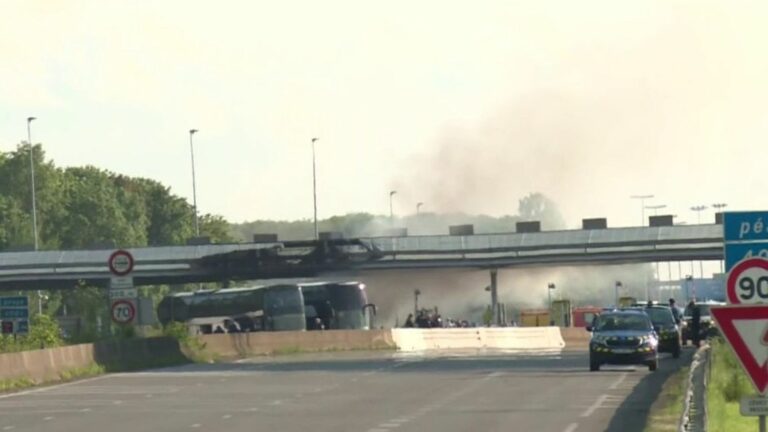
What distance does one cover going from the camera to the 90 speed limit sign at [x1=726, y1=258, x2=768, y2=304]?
1933 centimetres

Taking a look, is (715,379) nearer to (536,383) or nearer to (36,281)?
(536,383)

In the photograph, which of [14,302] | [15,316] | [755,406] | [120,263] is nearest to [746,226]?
[755,406]

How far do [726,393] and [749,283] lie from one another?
45.3ft

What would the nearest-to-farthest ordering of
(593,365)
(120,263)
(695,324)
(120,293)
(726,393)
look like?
→ (726,393)
(593,365)
(120,263)
(120,293)
(695,324)

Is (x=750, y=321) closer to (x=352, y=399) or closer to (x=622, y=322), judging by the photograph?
(x=352, y=399)

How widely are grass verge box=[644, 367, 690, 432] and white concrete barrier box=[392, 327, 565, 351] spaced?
1593 inches

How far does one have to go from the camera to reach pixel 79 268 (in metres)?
119

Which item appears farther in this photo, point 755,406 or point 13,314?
point 13,314

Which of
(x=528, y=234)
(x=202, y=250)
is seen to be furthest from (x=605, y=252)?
(x=202, y=250)

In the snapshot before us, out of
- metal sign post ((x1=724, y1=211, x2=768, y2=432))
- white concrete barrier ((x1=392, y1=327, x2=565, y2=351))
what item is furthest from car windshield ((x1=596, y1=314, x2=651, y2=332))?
metal sign post ((x1=724, y1=211, x2=768, y2=432))

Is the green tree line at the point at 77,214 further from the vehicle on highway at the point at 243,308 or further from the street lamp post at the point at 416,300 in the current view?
the vehicle on highway at the point at 243,308

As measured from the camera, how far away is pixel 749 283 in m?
19.5

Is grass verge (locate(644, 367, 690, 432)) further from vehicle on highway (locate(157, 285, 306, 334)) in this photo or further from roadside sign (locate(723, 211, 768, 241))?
vehicle on highway (locate(157, 285, 306, 334))

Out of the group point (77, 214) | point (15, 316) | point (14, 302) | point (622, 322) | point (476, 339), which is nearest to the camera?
point (15, 316)
